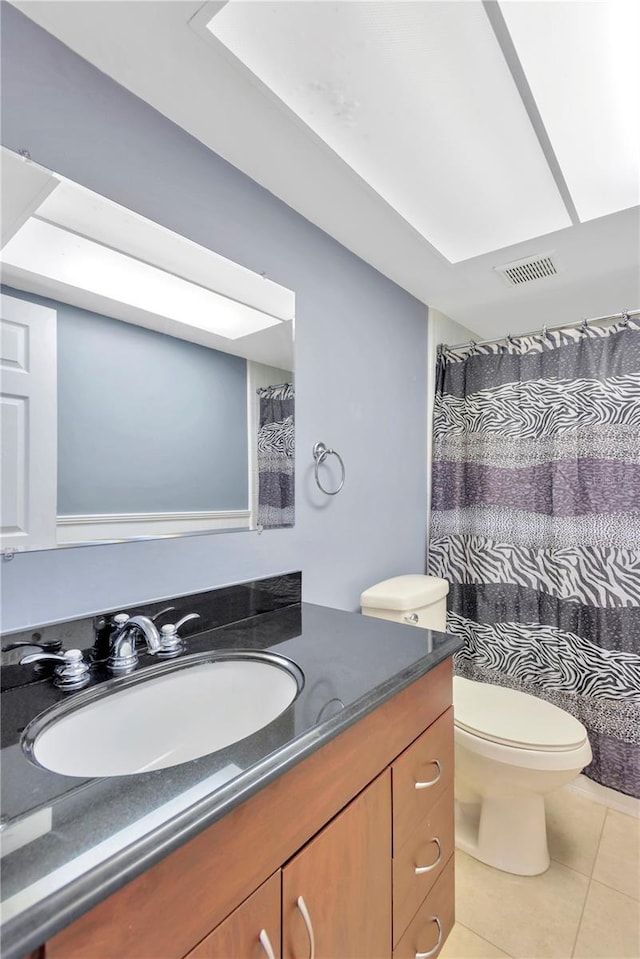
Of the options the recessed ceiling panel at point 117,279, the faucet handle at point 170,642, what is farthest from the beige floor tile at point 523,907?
the recessed ceiling panel at point 117,279

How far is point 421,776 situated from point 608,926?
0.95 metres

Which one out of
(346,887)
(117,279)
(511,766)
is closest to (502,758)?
(511,766)

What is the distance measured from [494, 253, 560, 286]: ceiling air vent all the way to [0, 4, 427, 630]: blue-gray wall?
442mm

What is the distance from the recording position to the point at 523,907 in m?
1.42

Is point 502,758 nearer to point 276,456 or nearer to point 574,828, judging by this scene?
point 574,828

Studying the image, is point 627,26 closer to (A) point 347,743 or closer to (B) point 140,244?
(B) point 140,244

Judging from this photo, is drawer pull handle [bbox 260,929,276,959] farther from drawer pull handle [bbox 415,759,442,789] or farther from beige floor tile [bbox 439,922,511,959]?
beige floor tile [bbox 439,922,511,959]

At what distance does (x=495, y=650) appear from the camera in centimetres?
216

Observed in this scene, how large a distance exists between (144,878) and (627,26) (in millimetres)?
1712

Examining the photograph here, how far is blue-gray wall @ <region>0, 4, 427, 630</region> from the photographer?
3.17ft

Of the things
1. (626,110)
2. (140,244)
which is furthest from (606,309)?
(140,244)

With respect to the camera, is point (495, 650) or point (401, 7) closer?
point (401, 7)

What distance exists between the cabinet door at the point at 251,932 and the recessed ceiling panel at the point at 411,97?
154 centimetres

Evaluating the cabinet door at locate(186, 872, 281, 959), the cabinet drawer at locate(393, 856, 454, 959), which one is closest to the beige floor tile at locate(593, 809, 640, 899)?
the cabinet drawer at locate(393, 856, 454, 959)
